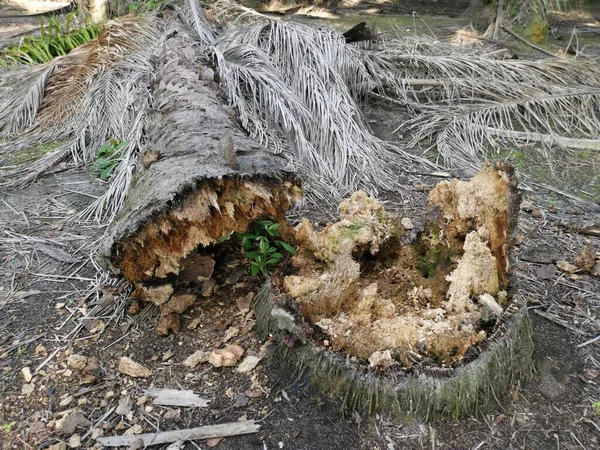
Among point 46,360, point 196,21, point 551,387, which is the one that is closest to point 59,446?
point 46,360

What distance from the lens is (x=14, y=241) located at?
2.72 metres

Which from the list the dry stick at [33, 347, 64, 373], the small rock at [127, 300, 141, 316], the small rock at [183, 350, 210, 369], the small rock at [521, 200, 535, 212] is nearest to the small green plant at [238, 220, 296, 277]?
the small rock at [183, 350, 210, 369]

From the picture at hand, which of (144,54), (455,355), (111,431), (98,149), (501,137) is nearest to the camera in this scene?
(455,355)

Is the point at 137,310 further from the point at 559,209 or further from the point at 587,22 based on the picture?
the point at 587,22

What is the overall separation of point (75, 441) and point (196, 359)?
49 cm

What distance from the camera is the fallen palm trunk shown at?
1588 millimetres

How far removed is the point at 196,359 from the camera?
1952mm

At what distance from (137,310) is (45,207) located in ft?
4.41

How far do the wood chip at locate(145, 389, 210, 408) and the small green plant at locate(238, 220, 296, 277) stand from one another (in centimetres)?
59

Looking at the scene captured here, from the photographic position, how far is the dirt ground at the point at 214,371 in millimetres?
1667

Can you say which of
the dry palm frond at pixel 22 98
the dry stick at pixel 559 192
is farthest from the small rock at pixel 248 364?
the dry palm frond at pixel 22 98

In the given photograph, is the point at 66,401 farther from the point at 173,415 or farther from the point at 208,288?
the point at 208,288

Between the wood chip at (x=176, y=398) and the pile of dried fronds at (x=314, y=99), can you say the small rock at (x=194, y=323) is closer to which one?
the wood chip at (x=176, y=398)

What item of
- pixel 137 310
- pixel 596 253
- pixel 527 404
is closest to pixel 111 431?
pixel 137 310
